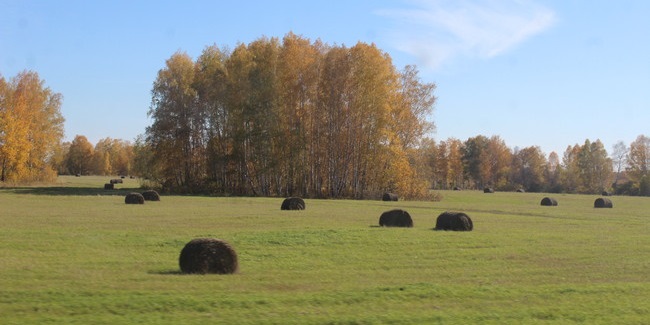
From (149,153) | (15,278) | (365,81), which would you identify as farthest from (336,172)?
(15,278)

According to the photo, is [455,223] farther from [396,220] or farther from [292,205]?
[292,205]

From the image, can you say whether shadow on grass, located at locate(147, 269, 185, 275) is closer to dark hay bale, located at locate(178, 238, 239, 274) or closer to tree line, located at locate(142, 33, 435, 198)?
dark hay bale, located at locate(178, 238, 239, 274)

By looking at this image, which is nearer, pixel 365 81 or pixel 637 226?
pixel 637 226

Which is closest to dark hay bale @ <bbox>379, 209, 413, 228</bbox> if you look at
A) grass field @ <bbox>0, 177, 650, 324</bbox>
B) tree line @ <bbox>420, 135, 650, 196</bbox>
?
grass field @ <bbox>0, 177, 650, 324</bbox>

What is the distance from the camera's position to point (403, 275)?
14.3 meters

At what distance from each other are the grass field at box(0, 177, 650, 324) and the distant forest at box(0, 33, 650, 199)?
36.4 metres

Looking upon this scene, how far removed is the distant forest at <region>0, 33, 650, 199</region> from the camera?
62281 millimetres

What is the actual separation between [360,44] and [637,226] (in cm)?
3724

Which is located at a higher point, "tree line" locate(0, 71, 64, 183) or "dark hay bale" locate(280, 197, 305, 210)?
"tree line" locate(0, 71, 64, 183)

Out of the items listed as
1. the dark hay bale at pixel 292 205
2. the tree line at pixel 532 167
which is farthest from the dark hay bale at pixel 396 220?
the tree line at pixel 532 167

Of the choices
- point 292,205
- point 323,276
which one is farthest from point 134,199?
point 323,276

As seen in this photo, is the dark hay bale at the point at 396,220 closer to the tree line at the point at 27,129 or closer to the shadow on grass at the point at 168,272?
the shadow on grass at the point at 168,272

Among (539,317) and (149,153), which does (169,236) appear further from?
(149,153)

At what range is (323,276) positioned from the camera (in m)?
13.6
